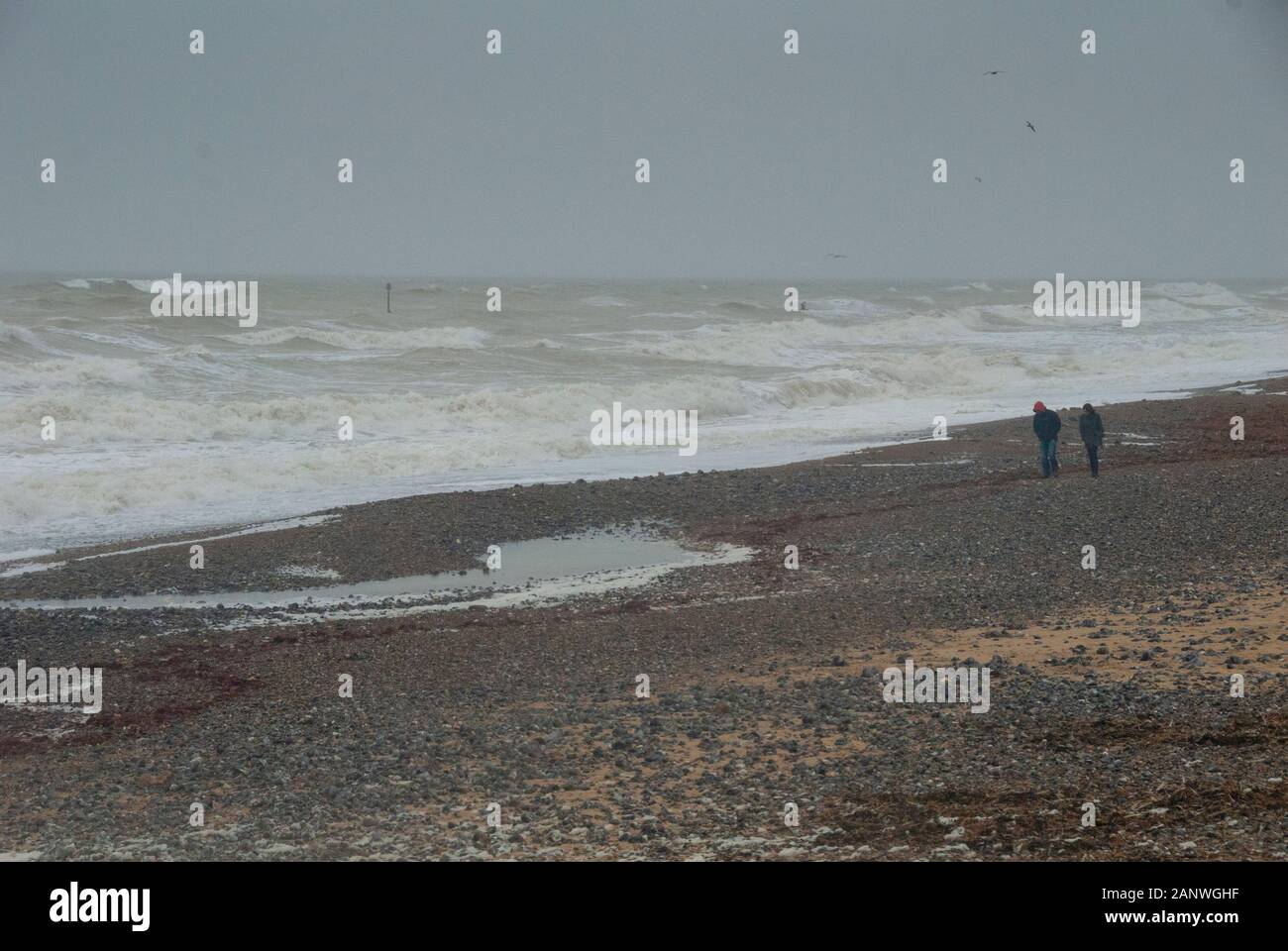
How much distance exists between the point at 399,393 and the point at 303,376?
597cm

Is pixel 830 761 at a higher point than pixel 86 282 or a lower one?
lower

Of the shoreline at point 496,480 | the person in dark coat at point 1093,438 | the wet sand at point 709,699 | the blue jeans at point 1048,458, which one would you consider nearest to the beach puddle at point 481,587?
the wet sand at point 709,699

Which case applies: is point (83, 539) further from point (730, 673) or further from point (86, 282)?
point (86, 282)

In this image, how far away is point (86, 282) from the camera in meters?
80.6

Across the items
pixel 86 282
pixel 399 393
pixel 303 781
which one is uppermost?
pixel 86 282

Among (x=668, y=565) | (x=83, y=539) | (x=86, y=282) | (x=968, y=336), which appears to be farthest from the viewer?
(x=86, y=282)

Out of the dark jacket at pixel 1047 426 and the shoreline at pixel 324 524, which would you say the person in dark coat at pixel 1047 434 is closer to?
the dark jacket at pixel 1047 426

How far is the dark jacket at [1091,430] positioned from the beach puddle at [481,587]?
249 inches

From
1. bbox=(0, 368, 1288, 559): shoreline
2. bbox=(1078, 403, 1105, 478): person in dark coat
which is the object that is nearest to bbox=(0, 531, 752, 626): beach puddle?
bbox=(0, 368, 1288, 559): shoreline

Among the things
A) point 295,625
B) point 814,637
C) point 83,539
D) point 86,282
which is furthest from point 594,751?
Result: point 86,282

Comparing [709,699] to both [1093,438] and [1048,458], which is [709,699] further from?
[1048,458]

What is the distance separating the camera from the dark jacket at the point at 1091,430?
2044cm

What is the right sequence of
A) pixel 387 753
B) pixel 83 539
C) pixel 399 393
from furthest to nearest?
1. pixel 399 393
2. pixel 83 539
3. pixel 387 753

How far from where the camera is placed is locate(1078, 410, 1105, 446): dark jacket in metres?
20.4
